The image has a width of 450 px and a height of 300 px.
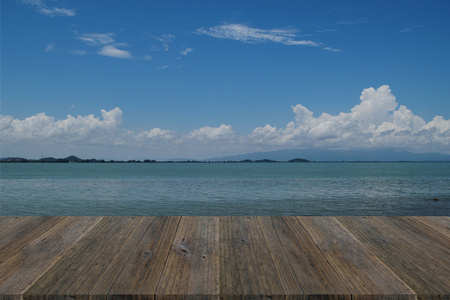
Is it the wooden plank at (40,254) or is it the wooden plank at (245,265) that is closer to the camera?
the wooden plank at (245,265)

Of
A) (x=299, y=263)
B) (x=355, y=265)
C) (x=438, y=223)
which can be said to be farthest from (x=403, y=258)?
(x=438, y=223)

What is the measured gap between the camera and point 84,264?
2.39 metres

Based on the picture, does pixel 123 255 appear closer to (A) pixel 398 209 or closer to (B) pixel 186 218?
(B) pixel 186 218

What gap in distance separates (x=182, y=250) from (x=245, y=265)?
1.87 feet

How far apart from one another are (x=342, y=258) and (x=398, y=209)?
22.3m

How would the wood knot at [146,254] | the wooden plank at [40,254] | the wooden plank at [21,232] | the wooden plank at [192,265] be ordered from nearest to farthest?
the wooden plank at [192,265]
the wooden plank at [40,254]
the wood knot at [146,254]
the wooden plank at [21,232]

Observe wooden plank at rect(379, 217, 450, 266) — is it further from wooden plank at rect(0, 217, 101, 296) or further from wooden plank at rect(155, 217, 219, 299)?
wooden plank at rect(0, 217, 101, 296)

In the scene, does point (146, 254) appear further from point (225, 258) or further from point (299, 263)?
point (299, 263)

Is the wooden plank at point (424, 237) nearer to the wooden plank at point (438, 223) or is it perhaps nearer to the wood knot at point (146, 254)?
the wooden plank at point (438, 223)

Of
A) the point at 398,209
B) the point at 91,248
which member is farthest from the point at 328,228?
the point at 398,209

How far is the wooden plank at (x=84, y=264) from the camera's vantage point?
201 cm

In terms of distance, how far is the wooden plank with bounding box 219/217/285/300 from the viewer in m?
2.00

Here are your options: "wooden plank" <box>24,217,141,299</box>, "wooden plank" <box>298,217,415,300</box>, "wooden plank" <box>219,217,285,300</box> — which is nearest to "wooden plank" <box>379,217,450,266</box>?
"wooden plank" <box>298,217,415,300</box>

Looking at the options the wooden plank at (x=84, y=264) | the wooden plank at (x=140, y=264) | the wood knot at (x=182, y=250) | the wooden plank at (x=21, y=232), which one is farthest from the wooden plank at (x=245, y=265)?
the wooden plank at (x=21, y=232)
